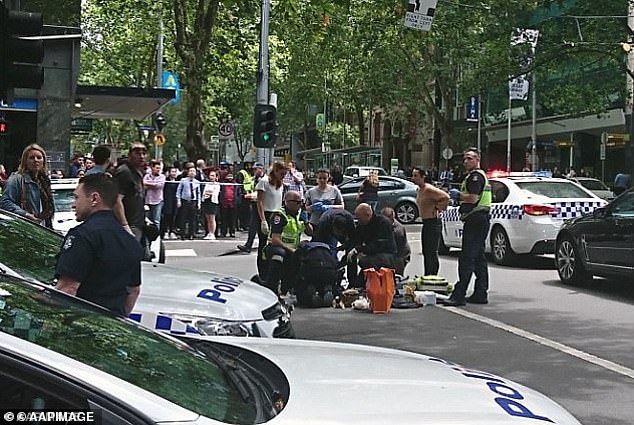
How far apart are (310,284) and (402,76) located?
32238 mm

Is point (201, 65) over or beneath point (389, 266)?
over

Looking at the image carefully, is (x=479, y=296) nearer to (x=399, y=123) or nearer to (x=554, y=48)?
(x=554, y=48)

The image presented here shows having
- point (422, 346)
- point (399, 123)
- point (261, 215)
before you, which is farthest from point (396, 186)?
point (399, 123)

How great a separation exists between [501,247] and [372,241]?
472cm

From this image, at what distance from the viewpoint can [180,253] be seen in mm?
17312

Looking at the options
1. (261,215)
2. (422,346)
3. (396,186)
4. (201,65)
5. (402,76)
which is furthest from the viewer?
(402,76)

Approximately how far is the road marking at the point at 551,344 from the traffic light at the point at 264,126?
358 inches

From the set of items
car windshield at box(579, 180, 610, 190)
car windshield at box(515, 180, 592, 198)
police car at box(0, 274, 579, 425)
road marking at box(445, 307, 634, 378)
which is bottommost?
road marking at box(445, 307, 634, 378)

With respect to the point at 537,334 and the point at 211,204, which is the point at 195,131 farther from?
the point at 537,334

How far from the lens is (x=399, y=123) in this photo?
64062 millimetres

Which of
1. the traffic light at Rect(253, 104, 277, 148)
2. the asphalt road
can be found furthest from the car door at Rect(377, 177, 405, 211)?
the asphalt road

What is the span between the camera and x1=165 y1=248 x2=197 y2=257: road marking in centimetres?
1699

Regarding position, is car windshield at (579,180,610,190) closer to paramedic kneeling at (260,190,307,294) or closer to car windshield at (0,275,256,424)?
paramedic kneeling at (260,190,307,294)

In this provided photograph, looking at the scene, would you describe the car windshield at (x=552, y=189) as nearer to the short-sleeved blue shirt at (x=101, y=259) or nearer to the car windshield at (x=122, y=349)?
the short-sleeved blue shirt at (x=101, y=259)
